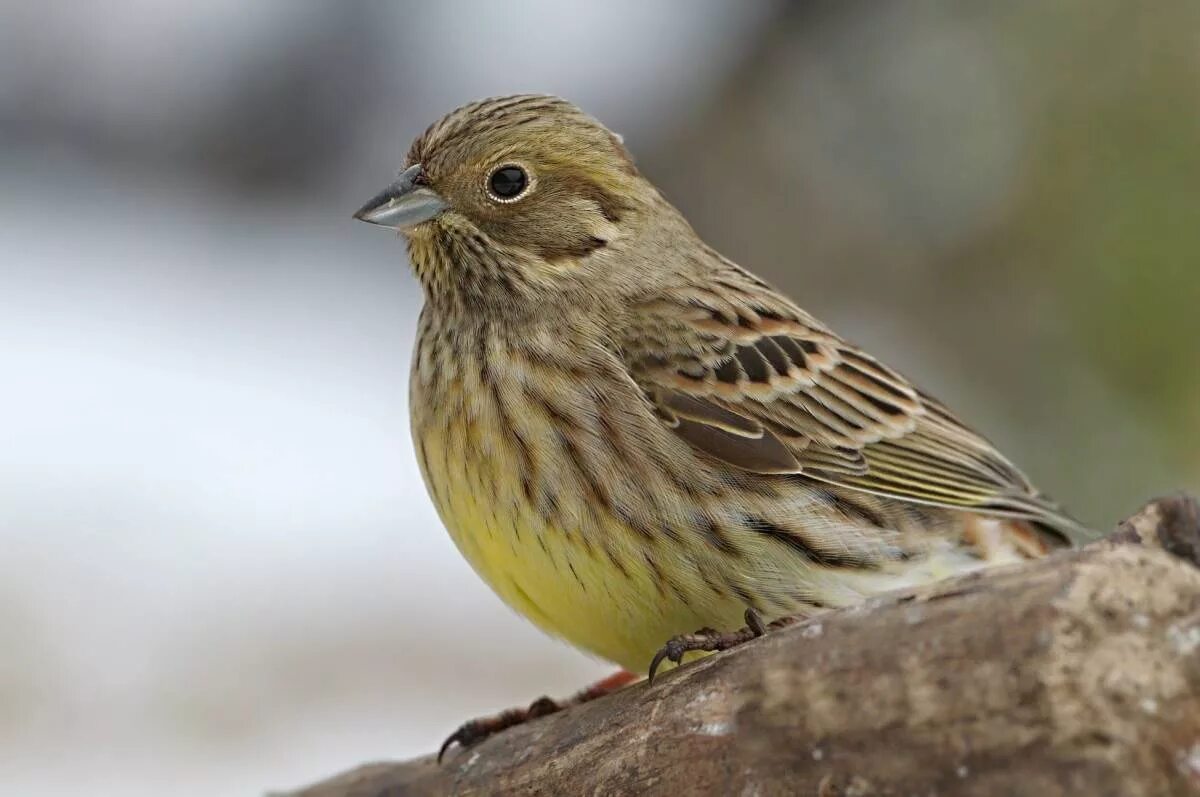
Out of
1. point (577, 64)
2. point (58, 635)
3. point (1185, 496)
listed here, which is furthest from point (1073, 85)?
point (58, 635)

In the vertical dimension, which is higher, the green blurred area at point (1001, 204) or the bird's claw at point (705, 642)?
the green blurred area at point (1001, 204)

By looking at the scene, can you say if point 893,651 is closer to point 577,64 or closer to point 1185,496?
point 1185,496

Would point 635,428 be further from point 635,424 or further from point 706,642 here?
point 706,642

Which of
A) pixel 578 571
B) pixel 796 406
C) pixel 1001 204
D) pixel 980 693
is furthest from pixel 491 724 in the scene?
pixel 1001 204

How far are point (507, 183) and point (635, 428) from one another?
0.92 metres

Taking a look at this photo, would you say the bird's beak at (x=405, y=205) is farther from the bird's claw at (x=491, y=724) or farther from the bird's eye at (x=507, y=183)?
the bird's claw at (x=491, y=724)

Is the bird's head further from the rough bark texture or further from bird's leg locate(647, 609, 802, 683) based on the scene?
the rough bark texture

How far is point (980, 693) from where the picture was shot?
2766mm

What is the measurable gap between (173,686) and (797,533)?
15.8 feet

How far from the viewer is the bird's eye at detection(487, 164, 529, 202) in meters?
4.64

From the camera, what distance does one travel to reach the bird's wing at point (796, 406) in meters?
4.38

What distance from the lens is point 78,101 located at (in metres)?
9.16

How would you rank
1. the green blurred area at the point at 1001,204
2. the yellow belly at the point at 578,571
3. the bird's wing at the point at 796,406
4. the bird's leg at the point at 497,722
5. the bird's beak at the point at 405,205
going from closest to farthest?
1. the yellow belly at the point at 578,571
2. the bird's leg at the point at 497,722
3. the bird's wing at the point at 796,406
4. the bird's beak at the point at 405,205
5. the green blurred area at the point at 1001,204

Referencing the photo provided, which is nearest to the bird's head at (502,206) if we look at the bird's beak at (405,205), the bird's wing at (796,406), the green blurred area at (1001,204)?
the bird's beak at (405,205)
